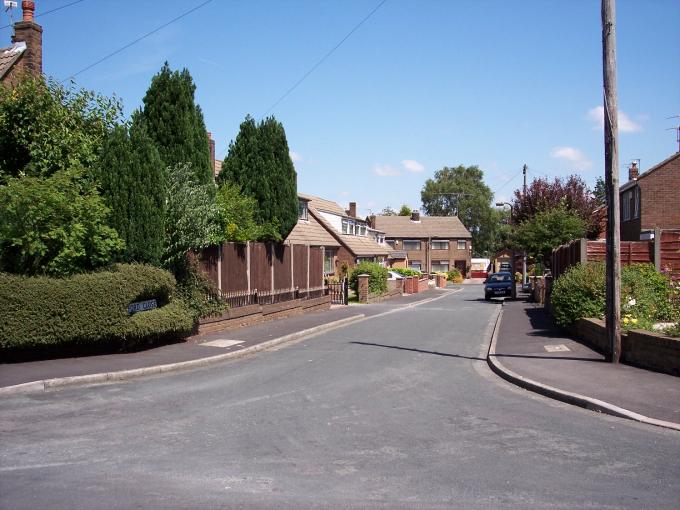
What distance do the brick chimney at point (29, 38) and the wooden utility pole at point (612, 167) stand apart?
1461 centimetres

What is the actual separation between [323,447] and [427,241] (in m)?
81.0

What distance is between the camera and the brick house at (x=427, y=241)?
288ft

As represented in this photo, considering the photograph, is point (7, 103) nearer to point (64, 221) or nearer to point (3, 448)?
point (64, 221)

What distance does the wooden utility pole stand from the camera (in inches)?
482

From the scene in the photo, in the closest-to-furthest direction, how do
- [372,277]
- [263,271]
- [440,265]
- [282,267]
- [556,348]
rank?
[556,348], [263,271], [282,267], [372,277], [440,265]

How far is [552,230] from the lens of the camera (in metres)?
36.8

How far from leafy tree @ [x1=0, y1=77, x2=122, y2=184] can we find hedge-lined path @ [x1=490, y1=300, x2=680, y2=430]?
1022cm

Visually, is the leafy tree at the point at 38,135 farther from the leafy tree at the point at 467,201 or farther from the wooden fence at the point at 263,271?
the leafy tree at the point at 467,201

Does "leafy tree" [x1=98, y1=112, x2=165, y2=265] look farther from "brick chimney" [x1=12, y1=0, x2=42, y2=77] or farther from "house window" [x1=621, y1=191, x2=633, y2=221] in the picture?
"house window" [x1=621, y1=191, x2=633, y2=221]

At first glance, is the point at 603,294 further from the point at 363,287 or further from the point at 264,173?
the point at 363,287

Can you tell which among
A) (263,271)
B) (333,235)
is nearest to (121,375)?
(263,271)

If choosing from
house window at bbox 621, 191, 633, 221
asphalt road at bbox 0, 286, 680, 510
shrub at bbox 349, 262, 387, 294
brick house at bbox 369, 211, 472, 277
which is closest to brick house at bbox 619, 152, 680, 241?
house window at bbox 621, 191, 633, 221

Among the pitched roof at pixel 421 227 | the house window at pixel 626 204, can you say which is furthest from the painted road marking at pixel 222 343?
the pitched roof at pixel 421 227

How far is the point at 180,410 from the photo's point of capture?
9273mm
